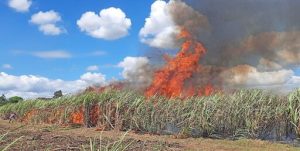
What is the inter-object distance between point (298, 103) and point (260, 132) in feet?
6.30

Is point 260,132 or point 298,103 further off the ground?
point 298,103

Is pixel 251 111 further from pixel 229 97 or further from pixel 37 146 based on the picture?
pixel 37 146

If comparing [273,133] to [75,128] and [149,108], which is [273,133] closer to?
[149,108]

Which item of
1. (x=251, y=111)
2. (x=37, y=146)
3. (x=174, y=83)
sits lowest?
(x=37, y=146)

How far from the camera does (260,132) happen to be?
1833cm

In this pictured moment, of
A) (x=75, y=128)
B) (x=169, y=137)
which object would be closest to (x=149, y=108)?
(x=169, y=137)

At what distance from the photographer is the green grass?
18141 mm

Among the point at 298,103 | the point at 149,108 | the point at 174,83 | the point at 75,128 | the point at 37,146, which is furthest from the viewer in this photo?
the point at 174,83

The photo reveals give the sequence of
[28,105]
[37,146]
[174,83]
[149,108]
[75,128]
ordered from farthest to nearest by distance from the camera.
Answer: [28,105], [174,83], [75,128], [149,108], [37,146]

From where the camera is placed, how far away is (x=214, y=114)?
731 inches

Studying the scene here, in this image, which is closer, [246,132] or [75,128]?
[246,132]

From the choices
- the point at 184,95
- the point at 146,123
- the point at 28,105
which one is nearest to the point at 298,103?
the point at 184,95

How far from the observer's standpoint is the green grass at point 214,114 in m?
18.1

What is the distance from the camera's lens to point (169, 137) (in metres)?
18.0
